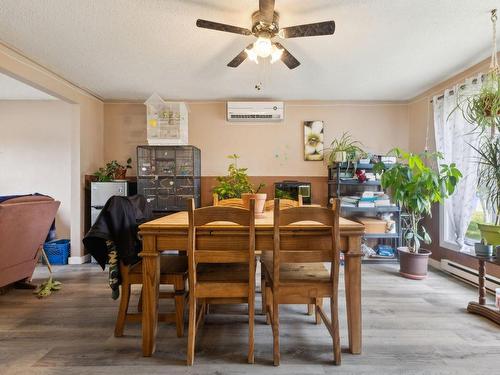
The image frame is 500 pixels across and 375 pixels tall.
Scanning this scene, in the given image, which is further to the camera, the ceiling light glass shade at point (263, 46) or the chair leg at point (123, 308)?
the ceiling light glass shade at point (263, 46)

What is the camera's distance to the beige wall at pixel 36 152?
3939mm

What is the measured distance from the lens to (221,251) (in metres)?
1.49

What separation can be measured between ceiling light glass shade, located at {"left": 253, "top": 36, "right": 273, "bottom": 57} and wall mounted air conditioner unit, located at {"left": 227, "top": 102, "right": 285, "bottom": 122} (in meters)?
1.89

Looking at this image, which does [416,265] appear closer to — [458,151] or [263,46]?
[458,151]

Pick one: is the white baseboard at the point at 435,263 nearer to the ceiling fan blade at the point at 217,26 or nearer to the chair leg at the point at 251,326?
the chair leg at the point at 251,326

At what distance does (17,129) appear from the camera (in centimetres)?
394

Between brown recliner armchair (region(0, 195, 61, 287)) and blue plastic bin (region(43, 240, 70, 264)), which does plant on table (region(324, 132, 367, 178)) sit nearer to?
brown recliner armchair (region(0, 195, 61, 287))

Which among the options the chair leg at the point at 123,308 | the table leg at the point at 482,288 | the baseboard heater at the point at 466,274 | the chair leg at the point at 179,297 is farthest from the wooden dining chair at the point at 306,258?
the baseboard heater at the point at 466,274

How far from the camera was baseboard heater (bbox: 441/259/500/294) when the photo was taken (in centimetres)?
251

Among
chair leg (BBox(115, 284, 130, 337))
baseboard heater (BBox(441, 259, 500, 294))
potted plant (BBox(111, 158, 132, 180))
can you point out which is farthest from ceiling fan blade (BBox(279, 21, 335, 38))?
potted plant (BBox(111, 158, 132, 180))

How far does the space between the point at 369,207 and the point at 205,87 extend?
2.90m

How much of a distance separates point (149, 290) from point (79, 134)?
9.89 ft

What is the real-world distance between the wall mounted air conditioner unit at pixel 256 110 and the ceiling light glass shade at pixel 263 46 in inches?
74.2

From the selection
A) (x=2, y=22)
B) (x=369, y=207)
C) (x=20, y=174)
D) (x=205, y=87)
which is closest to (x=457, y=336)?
(x=369, y=207)
